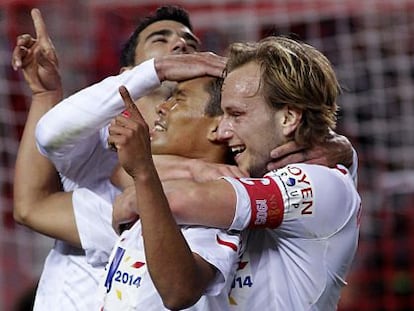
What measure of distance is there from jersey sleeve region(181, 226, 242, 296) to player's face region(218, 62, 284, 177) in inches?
7.6

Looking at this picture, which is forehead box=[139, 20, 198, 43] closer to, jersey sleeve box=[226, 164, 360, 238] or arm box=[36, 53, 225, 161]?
arm box=[36, 53, 225, 161]

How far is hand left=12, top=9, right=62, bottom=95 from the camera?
338 cm

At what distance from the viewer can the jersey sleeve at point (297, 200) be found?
8.79ft

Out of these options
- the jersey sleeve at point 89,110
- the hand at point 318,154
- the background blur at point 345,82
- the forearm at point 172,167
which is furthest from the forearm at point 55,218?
the background blur at point 345,82

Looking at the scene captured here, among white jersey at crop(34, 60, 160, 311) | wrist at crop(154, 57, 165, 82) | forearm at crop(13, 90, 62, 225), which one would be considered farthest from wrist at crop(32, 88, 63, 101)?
wrist at crop(154, 57, 165, 82)

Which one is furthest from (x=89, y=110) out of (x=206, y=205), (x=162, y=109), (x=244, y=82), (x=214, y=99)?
(x=206, y=205)

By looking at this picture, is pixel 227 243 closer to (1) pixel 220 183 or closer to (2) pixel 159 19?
(1) pixel 220 183

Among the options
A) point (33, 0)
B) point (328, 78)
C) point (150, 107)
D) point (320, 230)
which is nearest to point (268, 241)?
point (320, 230)

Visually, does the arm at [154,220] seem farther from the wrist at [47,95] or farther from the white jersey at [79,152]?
the wrist at [47,95]

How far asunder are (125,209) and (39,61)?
74 centimetres

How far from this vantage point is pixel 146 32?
3.66 meters

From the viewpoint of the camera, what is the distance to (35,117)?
11.2ft

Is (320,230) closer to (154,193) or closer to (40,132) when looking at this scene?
(154,193)

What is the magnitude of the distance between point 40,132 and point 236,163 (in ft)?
1.83
